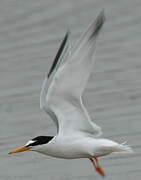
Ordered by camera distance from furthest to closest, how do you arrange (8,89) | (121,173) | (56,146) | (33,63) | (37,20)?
(37,20) < (33,63) < (8,89) < (121,173) < (56,146)

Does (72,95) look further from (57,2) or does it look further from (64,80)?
(57,2)

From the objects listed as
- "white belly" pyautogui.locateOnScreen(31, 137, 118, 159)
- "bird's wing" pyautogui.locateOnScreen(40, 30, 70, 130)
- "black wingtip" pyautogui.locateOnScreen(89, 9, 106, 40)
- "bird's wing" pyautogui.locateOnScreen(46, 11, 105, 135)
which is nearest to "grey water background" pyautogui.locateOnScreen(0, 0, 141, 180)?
"white belly" pyautogui.locateOnScreen(31, 137, 118, 159)

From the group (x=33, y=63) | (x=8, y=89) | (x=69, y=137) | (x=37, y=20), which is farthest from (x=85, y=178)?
(x=37, y=20)

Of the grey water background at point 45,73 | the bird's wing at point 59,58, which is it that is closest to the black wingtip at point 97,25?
the bird's wing at point 59,58

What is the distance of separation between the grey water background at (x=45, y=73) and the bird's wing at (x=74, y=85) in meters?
1.09

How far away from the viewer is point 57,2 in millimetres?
18000

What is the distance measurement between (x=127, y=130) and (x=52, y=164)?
1.10 metres

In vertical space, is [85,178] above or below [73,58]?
below

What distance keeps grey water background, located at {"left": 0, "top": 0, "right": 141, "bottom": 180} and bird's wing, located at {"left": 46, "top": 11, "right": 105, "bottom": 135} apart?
1.09 meters

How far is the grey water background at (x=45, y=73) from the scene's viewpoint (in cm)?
1028

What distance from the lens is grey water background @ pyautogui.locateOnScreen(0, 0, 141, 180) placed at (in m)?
10.3

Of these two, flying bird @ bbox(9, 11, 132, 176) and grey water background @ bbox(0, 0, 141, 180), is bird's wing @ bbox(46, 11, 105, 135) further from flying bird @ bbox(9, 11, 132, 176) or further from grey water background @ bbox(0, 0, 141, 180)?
grey water background @ bbox(0, 0, 141, 180)

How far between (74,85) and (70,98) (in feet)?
0.47

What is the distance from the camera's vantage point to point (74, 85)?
343 inches
